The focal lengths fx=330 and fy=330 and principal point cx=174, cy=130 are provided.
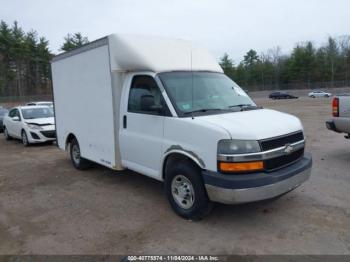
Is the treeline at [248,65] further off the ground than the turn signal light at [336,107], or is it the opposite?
the treeline at [248,65]

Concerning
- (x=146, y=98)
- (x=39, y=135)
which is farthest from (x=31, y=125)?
(x=146, y=98)

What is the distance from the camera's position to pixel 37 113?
1321cm

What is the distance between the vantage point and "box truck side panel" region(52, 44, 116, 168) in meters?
6.00

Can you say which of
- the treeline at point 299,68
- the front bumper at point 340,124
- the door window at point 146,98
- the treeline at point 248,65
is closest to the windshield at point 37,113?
the door window at point 146,98

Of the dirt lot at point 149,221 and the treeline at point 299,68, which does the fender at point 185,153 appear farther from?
the treeline at point 299,68

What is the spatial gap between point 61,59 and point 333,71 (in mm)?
92244

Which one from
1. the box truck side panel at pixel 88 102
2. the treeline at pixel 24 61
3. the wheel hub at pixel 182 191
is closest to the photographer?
the wheel hub at pixel 182 191

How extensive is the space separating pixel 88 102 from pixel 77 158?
179 cm

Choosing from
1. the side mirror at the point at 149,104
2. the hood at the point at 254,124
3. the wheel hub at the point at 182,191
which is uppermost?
the side mirror at the point at 149,104

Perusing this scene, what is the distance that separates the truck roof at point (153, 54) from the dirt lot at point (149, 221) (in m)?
2.23

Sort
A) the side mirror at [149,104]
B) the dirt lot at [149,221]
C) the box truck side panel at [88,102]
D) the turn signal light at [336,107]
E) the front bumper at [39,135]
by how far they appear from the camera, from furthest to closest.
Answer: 1. the front bumper at [39,135]
2. the turn signal light at [336,107]
3. the box truck side panel at [88,102]
4. the side mirror at [149,104]
5. the dirt lot at [149,221]

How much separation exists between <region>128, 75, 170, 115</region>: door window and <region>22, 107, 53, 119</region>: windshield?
28.5 feet

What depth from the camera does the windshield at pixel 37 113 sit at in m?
13.0

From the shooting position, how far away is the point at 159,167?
504 cm
